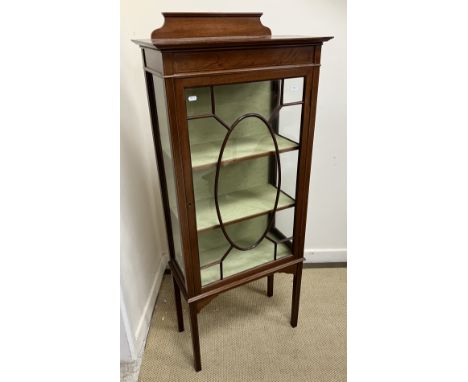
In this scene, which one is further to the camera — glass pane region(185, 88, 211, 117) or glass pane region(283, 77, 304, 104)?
glass pane region(283, 77, 304, 104)

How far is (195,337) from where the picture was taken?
1.21m

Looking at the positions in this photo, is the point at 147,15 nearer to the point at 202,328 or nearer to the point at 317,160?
the point at 317,160

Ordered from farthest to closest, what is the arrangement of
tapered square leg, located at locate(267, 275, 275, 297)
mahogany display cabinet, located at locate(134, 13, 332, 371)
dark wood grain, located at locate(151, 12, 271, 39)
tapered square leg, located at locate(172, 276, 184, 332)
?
tapered square leg, located at locate(267, 275, 275, 297)
tapered square leg, located at locate(172, 276, 184, 332)
dark wood grain, located at locate(151, 12, 271, 39)
mahogany display cabinet, located at locate(134, 13, 332, 371)

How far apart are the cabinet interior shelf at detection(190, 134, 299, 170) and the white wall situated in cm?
41

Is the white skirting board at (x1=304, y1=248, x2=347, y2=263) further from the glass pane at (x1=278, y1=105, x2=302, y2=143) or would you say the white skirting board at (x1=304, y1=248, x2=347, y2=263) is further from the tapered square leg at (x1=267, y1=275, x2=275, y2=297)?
the glass pane at (x1=278, y1=105, x2=302, y2=143)

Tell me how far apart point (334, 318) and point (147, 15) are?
1553mm

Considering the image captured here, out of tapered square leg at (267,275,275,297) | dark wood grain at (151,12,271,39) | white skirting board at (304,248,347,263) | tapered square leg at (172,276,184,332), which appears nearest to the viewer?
dark wood grain at (151,12,271,39)

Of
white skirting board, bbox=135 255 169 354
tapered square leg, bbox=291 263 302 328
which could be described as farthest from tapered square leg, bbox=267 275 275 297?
white skirting board, bbox=135 255 169 354

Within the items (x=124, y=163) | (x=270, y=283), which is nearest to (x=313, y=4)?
(x=124, y=163)

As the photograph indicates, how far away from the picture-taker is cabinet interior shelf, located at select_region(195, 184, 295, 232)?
42.8 inches

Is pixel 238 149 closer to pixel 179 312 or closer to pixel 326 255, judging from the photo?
pixel 179 312

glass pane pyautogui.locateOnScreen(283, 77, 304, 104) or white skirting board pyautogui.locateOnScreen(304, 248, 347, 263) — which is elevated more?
glass pane pyautogui.locateOnScreen(283, 77, 304, 104)

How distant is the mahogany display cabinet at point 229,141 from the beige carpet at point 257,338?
0.13 meters

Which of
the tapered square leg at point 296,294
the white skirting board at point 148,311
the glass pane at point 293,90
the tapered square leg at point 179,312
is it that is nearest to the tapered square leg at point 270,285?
the tapered square leg at point 296,294
